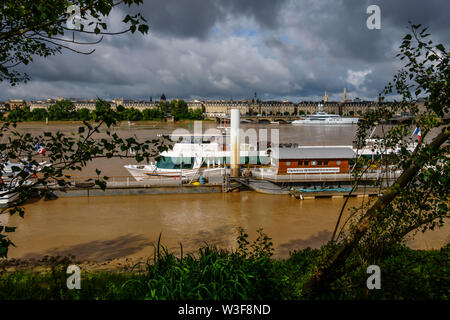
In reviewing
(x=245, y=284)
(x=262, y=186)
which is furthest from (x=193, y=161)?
(x=245, y=284)

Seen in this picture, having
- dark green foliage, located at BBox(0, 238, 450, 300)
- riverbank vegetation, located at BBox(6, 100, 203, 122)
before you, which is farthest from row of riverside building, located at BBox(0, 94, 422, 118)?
dark green foliage, located at BBox(0, 238, 450, 300)

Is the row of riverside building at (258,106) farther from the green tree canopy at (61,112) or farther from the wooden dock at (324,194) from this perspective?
the wooden dock at (324,194)

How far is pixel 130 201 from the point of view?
17.6 metres

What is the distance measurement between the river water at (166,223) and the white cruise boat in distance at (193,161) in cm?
263

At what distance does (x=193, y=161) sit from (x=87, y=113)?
19.1 metres

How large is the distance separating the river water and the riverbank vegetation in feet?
16.4

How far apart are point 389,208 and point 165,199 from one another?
49.1 ft

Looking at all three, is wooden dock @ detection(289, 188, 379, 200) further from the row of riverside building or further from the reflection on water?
the row of riverside building

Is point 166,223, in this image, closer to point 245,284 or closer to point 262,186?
point 262,186

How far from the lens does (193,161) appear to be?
21.7 metres

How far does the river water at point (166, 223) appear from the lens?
11.6m

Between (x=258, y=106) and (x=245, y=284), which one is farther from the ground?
(x=258, y=106)

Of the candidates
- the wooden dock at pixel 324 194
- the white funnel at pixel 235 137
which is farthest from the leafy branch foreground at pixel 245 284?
the white funnel at pixel 235 137
